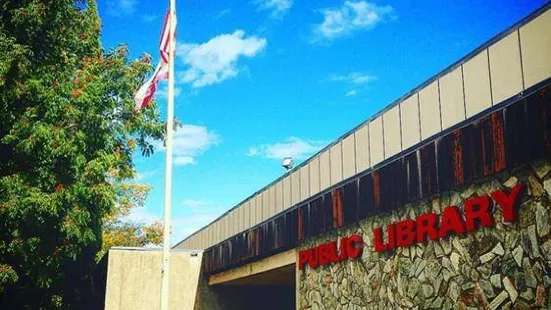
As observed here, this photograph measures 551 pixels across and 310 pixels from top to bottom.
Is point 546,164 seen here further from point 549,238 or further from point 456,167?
point 456,167

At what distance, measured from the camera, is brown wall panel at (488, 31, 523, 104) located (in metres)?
8.55

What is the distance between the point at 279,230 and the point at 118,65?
12.9m

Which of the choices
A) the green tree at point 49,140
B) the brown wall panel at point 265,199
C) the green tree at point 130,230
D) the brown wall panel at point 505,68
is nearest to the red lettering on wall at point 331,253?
the brown wall panel at point 265,199

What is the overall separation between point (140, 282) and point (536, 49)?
1770 cm

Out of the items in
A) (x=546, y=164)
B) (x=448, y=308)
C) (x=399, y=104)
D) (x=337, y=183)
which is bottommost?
(x=448, y=308)

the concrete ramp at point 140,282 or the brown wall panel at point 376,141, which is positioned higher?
the brown wall panel at point 376,141

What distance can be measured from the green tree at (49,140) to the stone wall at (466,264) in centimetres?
1144

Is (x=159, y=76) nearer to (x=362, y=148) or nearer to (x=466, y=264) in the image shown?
(x=362, y=148)

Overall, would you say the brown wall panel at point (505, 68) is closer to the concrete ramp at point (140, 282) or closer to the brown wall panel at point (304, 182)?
the brown wall panel at point (304, 182)

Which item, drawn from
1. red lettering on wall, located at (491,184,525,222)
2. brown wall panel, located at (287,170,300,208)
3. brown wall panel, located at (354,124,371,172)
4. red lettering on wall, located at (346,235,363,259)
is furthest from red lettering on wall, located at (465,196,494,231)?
brown wall panel, located at (287,170,300,208)

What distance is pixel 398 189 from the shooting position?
11.3 m

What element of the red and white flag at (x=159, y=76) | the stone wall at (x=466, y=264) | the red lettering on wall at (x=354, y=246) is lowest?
the stone wall at (x=466, y=264)

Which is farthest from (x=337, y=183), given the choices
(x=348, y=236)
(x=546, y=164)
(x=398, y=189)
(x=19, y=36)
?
(x=19, y=36)

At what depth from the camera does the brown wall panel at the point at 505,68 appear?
855 centimetres
